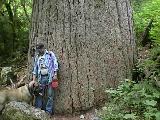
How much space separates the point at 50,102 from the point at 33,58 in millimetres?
1108

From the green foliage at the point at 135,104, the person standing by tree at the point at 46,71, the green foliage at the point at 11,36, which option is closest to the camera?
the green foliage at the point at 135,104

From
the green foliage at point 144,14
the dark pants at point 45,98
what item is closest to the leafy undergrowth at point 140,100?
the dark pants at point 45,98

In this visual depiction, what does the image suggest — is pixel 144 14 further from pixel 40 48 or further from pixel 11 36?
pixel 11 36

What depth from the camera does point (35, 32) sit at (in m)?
8.59

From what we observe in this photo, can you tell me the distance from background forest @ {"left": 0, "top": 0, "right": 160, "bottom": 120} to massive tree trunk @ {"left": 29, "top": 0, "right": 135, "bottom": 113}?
0.56 m

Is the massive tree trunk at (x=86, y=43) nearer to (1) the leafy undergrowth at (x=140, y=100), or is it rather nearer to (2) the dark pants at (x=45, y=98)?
(2) the dark pants at (x=45, y=98)

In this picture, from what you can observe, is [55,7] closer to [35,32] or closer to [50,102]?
[35,32]

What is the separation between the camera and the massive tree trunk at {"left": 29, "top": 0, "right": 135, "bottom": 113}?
808 centimetres

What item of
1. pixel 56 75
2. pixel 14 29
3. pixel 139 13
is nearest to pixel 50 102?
pixel 56 75

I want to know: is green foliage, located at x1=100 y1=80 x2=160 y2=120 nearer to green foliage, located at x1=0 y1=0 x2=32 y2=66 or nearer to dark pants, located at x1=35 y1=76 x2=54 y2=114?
dark pants, located at x1=35 y1=76 x2=54 y2=114

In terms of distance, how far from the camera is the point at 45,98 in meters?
8.62

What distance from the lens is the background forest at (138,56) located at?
6.26 m

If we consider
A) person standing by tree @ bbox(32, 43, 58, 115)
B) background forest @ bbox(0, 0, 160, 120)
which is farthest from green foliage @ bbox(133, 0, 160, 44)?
person standing by tree @ bbox(32, 43, 58, 115)

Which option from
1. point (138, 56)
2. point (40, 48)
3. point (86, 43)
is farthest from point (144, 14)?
point (40, 48)
